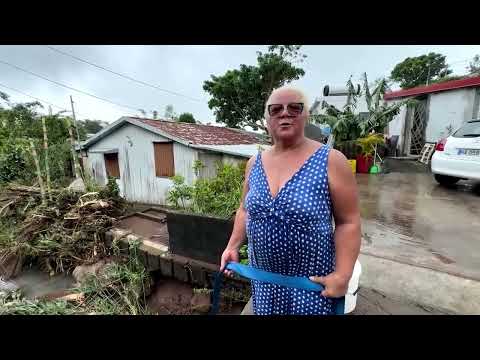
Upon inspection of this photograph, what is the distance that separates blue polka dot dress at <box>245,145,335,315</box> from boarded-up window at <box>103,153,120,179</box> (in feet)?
39.8

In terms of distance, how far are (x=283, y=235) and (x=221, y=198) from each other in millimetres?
2751

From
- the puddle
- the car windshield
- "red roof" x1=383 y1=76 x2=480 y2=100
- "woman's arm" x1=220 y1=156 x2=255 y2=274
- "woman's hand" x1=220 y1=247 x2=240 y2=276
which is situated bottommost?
the puddle

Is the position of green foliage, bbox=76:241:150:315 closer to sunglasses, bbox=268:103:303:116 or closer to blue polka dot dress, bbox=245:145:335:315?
blue polka dot dress, bbox=245:145:335:315

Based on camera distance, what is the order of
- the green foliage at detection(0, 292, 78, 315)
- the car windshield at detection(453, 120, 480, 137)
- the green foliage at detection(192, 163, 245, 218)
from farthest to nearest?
the car windshield at detection(453, 120, 480, 137) → the green foliage at detection(192, 163, 245, 218) → the green foliage at detection(0, 292, 78, 315)

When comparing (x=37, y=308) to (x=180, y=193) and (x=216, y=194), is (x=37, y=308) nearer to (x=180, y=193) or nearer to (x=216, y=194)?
(x=180, y=193)

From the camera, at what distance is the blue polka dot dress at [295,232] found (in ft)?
3.56

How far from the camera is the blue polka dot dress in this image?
1086 mm

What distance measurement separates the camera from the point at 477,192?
4.81 meters

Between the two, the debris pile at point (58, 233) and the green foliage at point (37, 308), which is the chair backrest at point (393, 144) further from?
the green foliage at point (37, 308)

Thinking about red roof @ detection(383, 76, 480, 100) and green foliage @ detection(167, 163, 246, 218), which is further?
red roof @ detection(383, 76, 480, 100)

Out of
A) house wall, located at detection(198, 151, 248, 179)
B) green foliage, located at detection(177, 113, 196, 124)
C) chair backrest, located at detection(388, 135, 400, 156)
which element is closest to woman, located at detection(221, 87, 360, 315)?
house wall, located at detection(198, 151, 248, 179)
